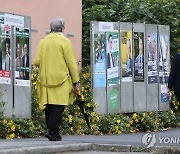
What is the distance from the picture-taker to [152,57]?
16328mm

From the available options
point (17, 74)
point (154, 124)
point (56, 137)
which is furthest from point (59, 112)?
point (154, 124)

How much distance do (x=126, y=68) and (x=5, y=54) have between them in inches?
160

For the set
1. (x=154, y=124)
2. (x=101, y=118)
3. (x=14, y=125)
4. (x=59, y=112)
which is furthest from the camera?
(x=154, y=124)

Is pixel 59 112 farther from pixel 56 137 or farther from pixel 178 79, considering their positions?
pixel 178 79

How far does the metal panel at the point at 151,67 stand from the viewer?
16.2m

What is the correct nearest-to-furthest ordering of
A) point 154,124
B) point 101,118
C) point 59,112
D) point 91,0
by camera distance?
point 59,112
point 101,118
point 154,124
point 91,0

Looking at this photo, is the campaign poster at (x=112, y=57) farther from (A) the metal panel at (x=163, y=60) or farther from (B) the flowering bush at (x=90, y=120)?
(A) the metal panel at (x=163, y=60)

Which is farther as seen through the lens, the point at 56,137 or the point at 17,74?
A: the point at 17,74

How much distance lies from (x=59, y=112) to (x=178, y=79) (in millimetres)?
1911

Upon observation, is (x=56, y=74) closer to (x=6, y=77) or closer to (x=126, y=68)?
(x=6, y=77)

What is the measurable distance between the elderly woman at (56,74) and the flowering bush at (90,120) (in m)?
2.32

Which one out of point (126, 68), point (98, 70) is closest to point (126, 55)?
point (126, 68)

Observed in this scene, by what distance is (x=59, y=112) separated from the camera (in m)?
9.86

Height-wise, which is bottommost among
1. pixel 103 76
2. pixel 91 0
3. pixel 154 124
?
pixel 154 124
